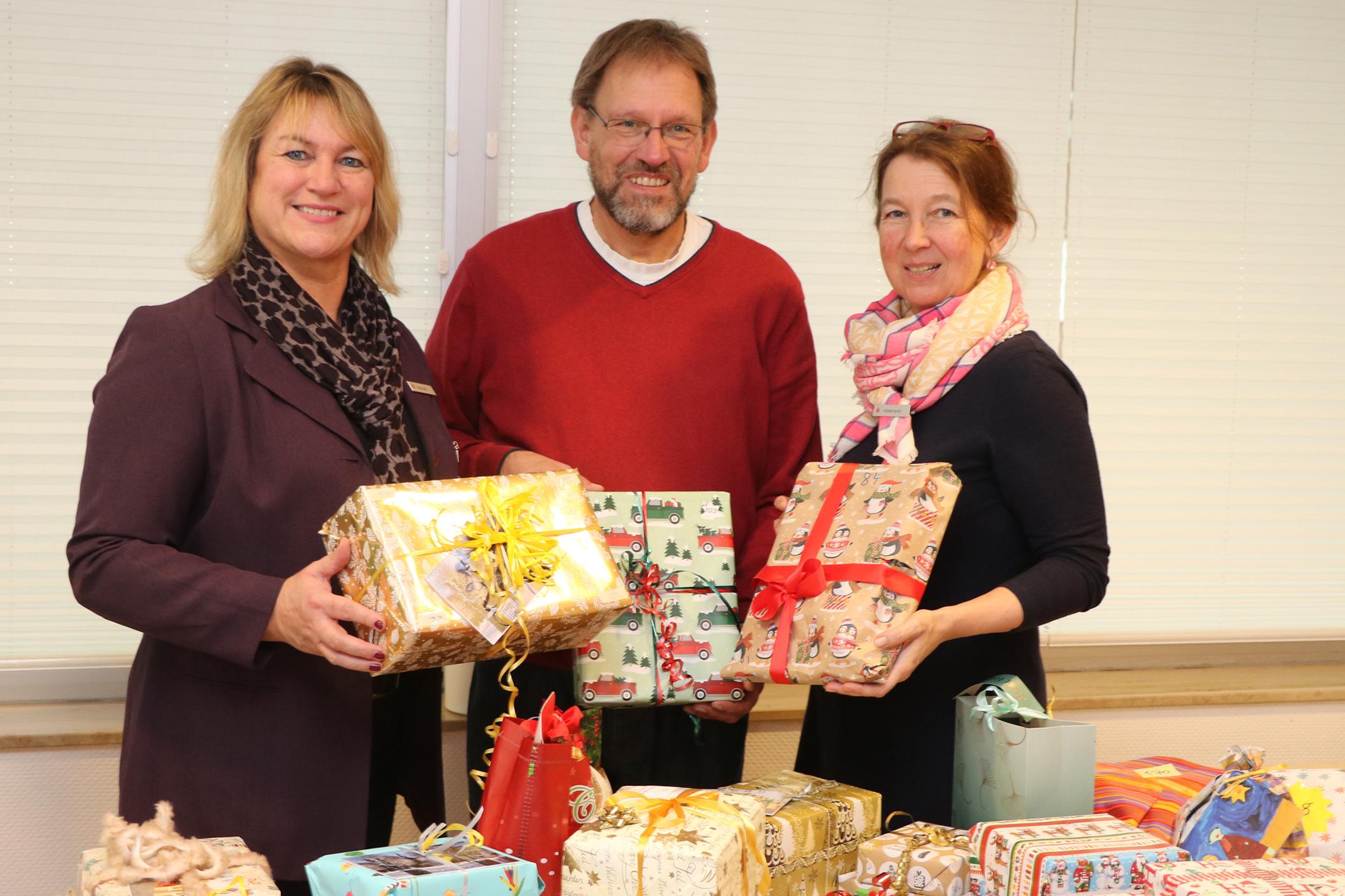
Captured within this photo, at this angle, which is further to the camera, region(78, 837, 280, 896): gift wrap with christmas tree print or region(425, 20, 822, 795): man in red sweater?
region(425, 20, 822, 795): man in red sweater

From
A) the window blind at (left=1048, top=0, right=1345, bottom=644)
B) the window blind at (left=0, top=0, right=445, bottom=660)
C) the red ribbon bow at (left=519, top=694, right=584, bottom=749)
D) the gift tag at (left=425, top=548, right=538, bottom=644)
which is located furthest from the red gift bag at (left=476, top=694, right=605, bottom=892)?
the window blind at (left=1048, top=0, right=1345, bottom=644)

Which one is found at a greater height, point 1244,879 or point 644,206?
point 644,206

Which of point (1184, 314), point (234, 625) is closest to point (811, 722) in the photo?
point (234, 625)

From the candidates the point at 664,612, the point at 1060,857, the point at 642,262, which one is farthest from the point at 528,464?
the point at 1060,857

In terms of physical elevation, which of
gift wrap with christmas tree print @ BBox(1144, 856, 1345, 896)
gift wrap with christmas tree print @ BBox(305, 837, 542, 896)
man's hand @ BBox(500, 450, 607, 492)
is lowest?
gift wrap with christmas tree print @ BBox(305, 837, 542, 896)

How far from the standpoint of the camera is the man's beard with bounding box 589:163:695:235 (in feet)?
7.81

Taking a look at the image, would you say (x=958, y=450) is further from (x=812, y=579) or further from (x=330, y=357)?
(x=330, y=357)

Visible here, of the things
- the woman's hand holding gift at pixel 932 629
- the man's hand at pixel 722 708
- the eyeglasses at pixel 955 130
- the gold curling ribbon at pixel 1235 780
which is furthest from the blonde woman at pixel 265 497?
the gold curling ribbon at pixel 1235 780

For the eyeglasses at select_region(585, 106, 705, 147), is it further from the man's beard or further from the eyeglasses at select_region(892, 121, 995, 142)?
the eyeglasses at select_region(892, 121, 995, 142)

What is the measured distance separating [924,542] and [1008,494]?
9.2 inches

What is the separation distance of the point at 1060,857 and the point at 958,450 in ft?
2.41

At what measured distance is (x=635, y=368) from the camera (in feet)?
7.86

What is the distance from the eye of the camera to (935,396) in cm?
201

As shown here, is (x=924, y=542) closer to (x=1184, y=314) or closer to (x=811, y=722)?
(x=811, y=722)
